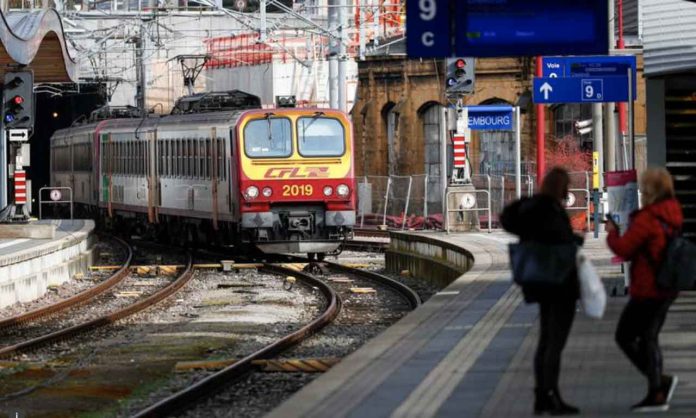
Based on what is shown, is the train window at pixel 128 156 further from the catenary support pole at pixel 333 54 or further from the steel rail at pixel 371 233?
the steel rail at pixel 371 233

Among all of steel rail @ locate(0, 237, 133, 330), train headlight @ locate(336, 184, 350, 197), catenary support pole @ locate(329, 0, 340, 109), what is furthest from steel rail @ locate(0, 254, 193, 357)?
catenary support pole @ locate(329, 0, 340, 109)

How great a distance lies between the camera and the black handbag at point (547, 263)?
33.5 ft

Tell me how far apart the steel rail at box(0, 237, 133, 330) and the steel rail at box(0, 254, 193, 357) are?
99 centimetres

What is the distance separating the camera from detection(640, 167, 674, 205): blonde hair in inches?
414

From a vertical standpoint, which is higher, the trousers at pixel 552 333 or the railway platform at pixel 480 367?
the trousers at pixel 552 333

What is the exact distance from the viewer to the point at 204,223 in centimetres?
3609

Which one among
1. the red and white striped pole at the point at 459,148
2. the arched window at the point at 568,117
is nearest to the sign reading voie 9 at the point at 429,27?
the red and white striped pole at the point at 459,148

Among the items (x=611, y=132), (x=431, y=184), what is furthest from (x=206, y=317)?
(x=431, y=184)

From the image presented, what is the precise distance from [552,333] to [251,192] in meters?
21.7

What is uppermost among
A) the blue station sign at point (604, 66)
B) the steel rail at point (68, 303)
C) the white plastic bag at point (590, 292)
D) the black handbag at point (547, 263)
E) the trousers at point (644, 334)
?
the blue station sign at point (604, 66)

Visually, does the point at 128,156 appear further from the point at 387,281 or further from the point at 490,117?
the point at 387,281

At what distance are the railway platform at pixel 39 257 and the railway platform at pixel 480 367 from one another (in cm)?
668

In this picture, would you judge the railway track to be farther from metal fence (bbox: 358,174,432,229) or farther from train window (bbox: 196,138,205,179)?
metal fence (bbox: 358,174,432,229)

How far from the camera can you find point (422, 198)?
49844mm
